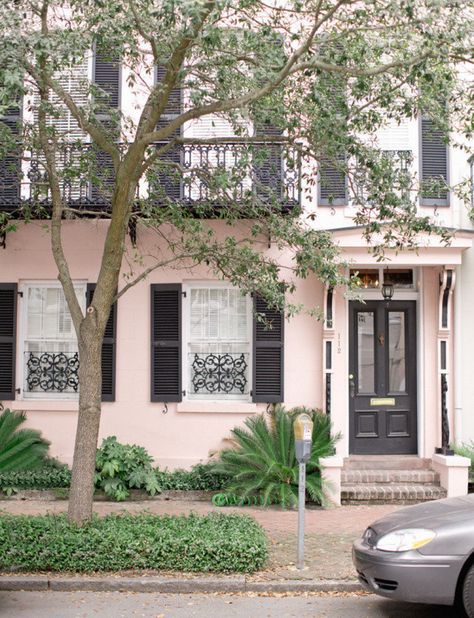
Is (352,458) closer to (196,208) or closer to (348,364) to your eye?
(348,364)

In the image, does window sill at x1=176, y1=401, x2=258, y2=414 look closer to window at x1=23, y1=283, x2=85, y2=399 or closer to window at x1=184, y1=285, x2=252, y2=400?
window at x1=184, y1=285, x2=252, y2=400

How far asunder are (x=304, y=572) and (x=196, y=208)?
5.08m

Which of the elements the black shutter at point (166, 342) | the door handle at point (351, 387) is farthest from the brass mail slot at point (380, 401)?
the black shutter at point (166, 342)

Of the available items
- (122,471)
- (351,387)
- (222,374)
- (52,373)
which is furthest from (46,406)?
(351,387)

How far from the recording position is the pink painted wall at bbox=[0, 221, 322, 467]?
482 inches

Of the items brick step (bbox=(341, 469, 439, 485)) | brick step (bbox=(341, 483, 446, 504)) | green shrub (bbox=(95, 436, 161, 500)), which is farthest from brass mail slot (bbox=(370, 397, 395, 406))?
green shrub (bbox=(95, 436, 161, 500))

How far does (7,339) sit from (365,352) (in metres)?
5.56

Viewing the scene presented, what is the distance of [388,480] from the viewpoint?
1162cm

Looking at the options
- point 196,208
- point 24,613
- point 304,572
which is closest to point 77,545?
point 24,613

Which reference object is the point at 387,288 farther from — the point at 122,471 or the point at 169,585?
the point at 169,585

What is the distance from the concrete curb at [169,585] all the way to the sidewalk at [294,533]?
1cm

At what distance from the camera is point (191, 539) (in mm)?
7777

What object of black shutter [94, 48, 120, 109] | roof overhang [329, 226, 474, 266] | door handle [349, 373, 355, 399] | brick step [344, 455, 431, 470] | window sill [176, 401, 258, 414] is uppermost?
black shutter [94, 48, 120, 109]

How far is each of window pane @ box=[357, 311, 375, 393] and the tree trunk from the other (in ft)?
17.2
